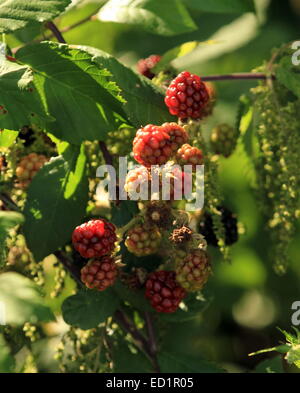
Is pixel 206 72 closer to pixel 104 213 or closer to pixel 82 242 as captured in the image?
pixel 104 213

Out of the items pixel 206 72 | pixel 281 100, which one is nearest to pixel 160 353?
pixel 281 100

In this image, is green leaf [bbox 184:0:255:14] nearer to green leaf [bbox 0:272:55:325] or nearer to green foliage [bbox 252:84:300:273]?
green foliage [bbox 252:84:300:273]

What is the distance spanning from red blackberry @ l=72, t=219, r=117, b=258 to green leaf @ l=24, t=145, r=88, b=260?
13cm

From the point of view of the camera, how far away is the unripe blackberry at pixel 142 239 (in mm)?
1290

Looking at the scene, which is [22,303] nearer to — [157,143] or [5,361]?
[5,361]

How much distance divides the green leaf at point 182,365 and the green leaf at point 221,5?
839 mm

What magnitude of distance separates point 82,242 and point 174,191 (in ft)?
0.65

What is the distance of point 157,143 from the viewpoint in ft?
4.06

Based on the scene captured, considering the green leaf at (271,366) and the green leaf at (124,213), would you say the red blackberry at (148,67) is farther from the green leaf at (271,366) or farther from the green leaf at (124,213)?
the green leaf at (271,366)

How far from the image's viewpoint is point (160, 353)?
1.60 meters

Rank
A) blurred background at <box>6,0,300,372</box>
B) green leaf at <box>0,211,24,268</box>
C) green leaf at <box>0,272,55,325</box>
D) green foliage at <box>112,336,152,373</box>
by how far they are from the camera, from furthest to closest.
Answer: blurred background at <box>6,0,300,372</box>, green foliage at <box>112,336,152,373</box>, green leaf at <box>0,211,24,268</box>, green leaf at <box>0,272,55,325</box>

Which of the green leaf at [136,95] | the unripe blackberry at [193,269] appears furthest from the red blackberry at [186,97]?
the unripe blackberry at [193,269]

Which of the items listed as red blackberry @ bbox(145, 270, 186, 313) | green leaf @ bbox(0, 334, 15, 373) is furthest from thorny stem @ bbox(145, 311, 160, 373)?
green leaf @ bbox(0, 334, 15, 373)

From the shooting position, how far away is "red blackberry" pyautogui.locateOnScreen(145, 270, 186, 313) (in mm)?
1421
